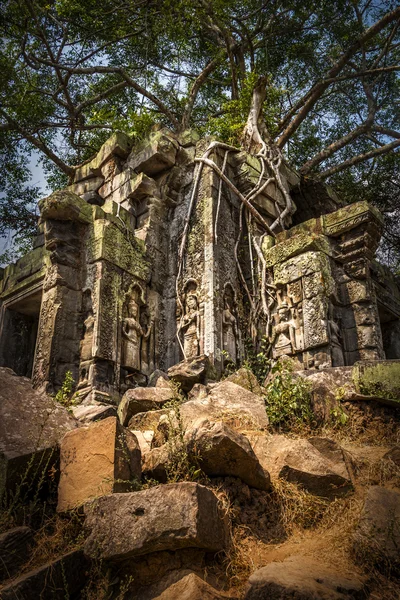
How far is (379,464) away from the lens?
3.82m

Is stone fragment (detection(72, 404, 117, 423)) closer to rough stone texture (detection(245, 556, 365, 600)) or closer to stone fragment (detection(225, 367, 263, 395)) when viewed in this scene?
stone fragment (detection(225, 367, 263, 395))

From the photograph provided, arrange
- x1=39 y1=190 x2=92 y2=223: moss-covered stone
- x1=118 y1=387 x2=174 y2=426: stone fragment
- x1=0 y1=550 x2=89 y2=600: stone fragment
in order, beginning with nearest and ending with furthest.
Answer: x1=0 y1=550 x2=89 y2=600: stone fragment, x1=118 y1=387 x2=174 y2=426: stone fragment, x1=39 y1=190 x2=92 y2=223: moss-covered stone

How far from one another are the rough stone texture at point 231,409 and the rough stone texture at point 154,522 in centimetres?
134

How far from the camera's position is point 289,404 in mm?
4742

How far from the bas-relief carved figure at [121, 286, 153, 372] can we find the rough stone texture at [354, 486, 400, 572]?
17.5 ft

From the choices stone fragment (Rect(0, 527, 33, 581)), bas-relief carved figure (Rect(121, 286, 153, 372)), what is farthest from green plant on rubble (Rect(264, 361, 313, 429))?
bas-relief carved figure (Rect(121, 286, 153, 372))

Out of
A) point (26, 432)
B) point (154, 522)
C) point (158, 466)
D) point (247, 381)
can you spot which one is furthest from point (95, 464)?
point (247, 381)

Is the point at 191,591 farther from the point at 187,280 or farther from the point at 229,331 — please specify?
the point at 187,280

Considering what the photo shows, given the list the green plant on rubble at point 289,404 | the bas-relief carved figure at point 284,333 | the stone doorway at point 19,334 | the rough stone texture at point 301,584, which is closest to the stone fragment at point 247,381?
the green plant on rubble at point 289,404

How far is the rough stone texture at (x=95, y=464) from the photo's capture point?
3.53 meters

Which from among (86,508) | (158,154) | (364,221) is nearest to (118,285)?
(158,154)

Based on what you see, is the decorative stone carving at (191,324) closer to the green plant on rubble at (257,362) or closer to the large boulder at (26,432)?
the green plant on rubble at (257,362)

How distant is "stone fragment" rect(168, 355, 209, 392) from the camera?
6.77 metres

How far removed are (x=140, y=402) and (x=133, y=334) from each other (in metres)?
2.74
